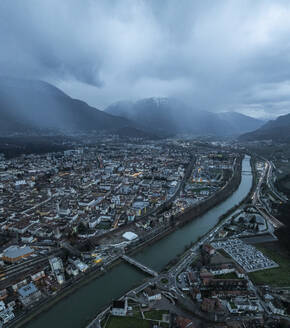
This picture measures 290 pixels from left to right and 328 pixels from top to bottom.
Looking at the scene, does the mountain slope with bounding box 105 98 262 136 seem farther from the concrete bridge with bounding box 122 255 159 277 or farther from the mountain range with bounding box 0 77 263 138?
the concrete bridge with bounding box 122 255 159 277

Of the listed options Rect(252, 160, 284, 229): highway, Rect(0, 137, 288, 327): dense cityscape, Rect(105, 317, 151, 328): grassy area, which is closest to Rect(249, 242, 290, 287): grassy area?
Rect(0, 137, 288, 327): dense cityscape

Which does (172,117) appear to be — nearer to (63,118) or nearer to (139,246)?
(63,118)

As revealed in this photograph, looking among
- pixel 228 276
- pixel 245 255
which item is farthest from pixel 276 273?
pixel 228 276

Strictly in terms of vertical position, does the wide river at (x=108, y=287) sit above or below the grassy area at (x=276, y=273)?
below

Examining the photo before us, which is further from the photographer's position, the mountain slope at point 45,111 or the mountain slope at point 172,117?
the mountain slope at point 172,117

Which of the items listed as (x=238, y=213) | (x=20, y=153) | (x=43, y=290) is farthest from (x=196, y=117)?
(x=43, y=290)

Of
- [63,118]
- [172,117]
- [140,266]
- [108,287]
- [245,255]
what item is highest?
[172,117]

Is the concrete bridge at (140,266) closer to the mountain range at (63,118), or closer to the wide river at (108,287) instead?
the wide river at (108,287)

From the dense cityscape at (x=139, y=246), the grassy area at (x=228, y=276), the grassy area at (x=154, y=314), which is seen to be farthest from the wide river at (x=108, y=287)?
the grassy area at (x=228, y=276)
